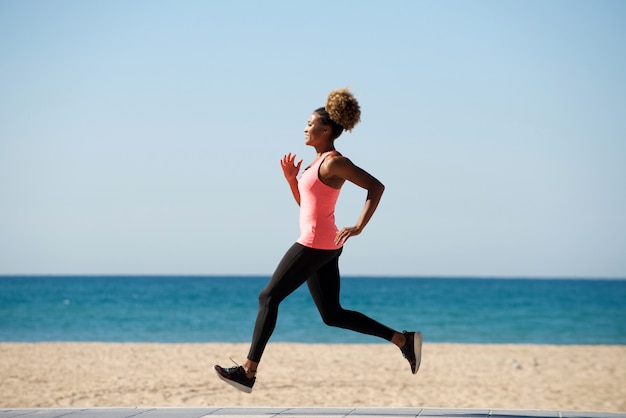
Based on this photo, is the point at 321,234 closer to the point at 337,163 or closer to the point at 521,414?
the point at 337,163

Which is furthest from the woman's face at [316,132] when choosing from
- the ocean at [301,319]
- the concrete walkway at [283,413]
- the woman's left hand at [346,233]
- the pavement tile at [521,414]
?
the ocean at [301,319]

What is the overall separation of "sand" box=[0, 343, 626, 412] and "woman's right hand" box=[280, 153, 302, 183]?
532cm

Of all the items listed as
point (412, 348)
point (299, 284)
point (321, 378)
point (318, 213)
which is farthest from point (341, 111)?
point (321, 378)

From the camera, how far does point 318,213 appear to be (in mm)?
5250

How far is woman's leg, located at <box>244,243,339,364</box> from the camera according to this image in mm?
5195

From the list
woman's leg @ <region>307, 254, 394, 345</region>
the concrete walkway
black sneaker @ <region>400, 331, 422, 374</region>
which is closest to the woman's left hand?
woman's leg @ <region>307, 254, 394, 345</region>

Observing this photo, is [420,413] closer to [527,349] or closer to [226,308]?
[527,349]

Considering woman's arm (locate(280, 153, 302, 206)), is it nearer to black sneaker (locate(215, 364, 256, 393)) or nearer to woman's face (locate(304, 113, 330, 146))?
woman's face (locate(304, 113, 330, 146))

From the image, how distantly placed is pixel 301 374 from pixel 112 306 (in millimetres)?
35425

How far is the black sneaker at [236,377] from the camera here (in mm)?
5188

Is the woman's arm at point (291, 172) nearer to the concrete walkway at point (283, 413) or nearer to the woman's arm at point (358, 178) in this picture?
the woman's arm at point (358, 178)

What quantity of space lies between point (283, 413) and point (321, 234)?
1.62m

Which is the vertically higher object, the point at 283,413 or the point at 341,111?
the point at 341,111

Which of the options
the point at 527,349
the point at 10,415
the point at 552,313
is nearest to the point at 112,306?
the point at 552,313
